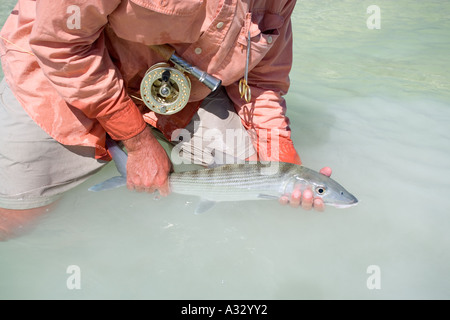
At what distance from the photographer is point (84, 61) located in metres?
1.95

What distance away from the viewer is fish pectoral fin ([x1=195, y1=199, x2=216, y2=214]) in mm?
2320

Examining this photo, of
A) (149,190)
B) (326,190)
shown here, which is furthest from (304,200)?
(149,190)

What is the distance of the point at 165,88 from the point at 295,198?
3.09 ft

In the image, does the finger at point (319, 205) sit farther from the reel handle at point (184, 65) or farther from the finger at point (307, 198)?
the reel handle at point (184, 65)

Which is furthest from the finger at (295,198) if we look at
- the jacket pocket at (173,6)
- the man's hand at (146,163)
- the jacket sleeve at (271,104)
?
the jacket pocket at (173,6)

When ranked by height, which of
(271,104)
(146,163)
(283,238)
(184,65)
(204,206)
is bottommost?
(283,238)

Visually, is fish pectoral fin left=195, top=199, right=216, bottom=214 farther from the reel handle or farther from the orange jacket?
the reel handle

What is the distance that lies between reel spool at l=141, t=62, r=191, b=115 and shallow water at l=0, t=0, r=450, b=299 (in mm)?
579

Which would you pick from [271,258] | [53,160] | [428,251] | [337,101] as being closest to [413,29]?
[337,101]

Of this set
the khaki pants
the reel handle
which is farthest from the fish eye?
the reel handle

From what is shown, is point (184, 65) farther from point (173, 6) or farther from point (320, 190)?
point (320, 190)

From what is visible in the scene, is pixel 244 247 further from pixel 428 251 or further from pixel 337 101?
pixel 337 101
